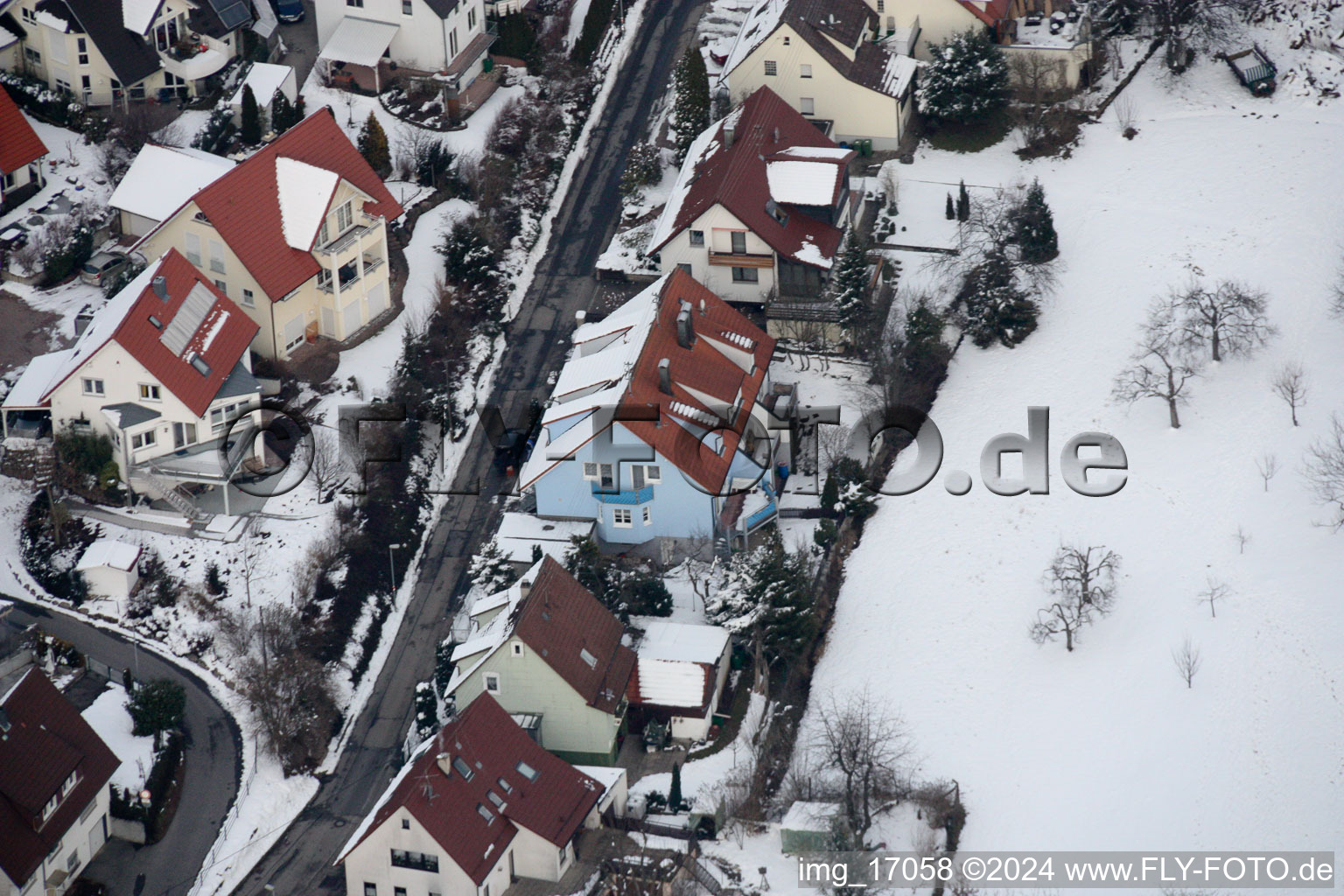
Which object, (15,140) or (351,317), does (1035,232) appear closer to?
(351,317)

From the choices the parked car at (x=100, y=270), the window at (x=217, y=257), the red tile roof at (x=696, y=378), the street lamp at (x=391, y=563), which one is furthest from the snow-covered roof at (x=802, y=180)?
the parked car at (x=100, y=270)

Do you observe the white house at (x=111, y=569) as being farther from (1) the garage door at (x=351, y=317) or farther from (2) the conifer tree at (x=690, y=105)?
(2) the conifer tree at (x=690, y=105)

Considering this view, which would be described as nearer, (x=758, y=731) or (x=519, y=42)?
(x=758, y=731)

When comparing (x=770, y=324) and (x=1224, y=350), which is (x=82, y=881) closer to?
(x=770, y=324)

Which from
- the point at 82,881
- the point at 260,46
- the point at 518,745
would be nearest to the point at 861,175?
the point at 260,46

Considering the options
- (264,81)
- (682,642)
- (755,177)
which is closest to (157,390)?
(682,642)
